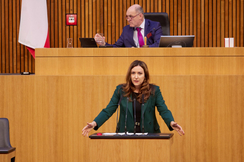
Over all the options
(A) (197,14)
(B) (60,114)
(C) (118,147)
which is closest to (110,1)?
(A) (197,14)

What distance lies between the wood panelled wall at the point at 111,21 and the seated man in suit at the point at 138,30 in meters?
1.47

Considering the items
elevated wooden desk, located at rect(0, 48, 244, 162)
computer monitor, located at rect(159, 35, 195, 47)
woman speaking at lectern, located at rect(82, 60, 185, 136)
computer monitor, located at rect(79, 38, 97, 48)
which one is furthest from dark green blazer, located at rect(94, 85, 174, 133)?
computer monitor, located at rect(79, 38, 97, 48)

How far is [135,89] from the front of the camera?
2.83 m

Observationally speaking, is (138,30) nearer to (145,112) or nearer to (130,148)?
(145,112)

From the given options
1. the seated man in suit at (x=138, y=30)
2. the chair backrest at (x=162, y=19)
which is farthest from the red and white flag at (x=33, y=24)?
the chair backrest at (x=162, y=19)

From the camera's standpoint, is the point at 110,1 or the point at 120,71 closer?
the point at 120,71

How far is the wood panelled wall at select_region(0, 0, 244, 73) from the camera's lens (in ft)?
20.5

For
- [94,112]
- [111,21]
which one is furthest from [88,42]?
[111,21]

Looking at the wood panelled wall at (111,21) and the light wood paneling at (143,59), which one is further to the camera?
the wood panelled wall at (111,21)

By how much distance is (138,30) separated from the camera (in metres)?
4.89

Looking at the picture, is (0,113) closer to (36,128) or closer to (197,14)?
(36,128)

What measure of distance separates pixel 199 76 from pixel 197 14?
9.79ft

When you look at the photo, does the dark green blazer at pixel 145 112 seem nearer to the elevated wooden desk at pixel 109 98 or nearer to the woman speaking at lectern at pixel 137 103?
the woman speaking at lectern at pixel 137 103

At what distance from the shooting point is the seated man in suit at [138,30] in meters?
4.75
